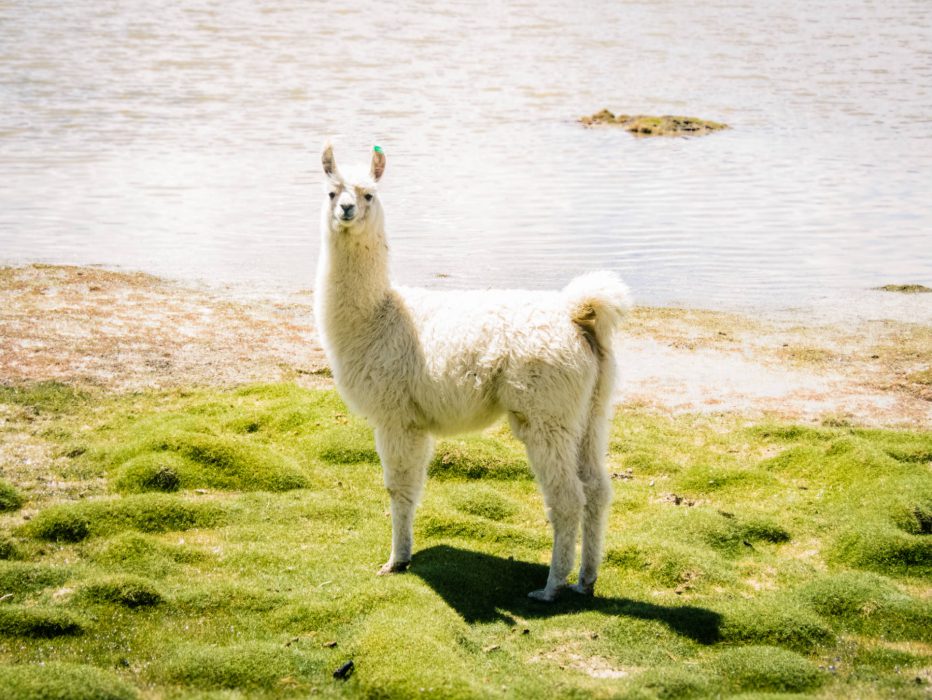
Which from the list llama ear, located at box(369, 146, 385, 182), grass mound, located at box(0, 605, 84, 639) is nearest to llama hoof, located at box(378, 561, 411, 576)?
grass mound, located at box(0, 605, 84, 639)

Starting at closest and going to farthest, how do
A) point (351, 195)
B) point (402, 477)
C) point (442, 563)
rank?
point (351, 195) < point (402, 477) < point (442, 563)

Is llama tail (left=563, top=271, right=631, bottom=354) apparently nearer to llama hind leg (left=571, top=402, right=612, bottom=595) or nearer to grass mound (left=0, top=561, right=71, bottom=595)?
llama hind leg (left=571, top=402, right=612, bottom=595)

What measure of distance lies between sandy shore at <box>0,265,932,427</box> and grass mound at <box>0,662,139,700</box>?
6.67 m

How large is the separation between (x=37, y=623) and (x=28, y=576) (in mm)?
887

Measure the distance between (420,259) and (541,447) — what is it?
12889 millimetres

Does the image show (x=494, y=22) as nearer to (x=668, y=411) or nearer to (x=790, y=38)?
(x=790, y=38)

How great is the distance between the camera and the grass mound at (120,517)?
8570mm

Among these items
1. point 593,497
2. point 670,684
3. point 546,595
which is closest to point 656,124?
point 593,497

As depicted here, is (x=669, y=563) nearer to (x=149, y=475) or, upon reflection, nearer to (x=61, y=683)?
(x=61, y=683)

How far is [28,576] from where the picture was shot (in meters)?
7.59

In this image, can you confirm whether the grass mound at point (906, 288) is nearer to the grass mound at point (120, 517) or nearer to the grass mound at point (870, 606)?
the grass mound at point (870, 606)

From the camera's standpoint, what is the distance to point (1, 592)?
7414 millimetres

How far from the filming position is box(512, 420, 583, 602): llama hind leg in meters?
7.46

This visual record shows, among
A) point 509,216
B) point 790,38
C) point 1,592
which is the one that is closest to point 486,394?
point 1,592
